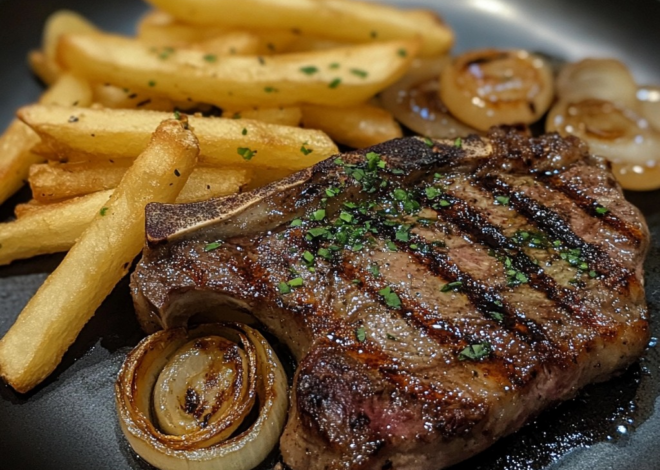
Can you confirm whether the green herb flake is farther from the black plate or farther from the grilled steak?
the black plate

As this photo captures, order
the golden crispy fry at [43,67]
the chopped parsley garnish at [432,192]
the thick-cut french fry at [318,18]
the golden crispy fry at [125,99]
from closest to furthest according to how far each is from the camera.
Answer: the chopped parsley garnish at [432,192] → the golden crispy fry at [125,99] → the thick-cut french fry at [318,18] → the golden crispy fry at [43,67]

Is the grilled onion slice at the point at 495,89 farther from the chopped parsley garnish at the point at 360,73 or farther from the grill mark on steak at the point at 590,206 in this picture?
the grill mark on steak at the point at 590,206

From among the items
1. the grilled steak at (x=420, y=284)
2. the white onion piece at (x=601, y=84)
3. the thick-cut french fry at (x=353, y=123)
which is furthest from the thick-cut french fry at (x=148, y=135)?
the white onion piece at (x=601, y=84)

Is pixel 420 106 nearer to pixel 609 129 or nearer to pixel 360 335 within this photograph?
pixel 609 129

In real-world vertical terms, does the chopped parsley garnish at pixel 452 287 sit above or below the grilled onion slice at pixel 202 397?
above

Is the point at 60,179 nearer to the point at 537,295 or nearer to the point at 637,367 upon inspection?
the point at 537,295

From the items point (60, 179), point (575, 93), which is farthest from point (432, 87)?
point (60, 179)
